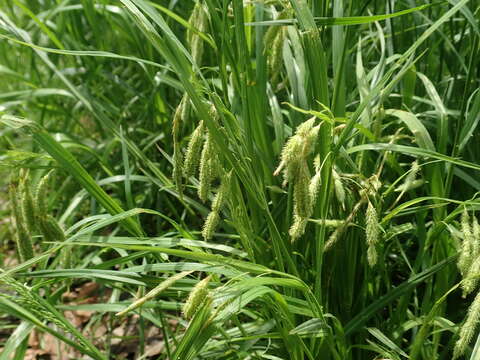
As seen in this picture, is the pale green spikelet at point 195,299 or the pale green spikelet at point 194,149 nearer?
the pale green spikelet at point 195,299

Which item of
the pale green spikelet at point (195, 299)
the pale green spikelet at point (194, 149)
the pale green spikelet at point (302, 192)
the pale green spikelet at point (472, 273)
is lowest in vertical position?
the pale green spikelet at point (472, 273)

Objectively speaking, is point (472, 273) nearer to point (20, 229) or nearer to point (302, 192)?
point (302, 192)

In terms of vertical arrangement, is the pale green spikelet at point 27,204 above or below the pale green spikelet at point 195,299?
above

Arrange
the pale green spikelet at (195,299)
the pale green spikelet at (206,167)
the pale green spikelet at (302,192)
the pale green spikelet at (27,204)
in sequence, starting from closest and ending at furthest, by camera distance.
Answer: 1. the pale green spikelet at (195,299)
2. the pale green spikelet at (302,192)
3. the pale green spikelet at (206,167)
4. the pale green spikelet at (27,204)

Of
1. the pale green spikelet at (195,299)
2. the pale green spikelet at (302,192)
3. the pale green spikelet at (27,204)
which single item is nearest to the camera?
the pale green spikelet at (195,299)

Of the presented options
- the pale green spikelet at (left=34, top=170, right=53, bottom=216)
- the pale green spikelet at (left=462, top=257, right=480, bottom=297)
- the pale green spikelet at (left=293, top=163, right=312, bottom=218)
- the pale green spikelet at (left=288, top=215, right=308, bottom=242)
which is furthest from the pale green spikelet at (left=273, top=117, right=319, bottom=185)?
the pale green spikelet at (left=34, top=170, right=53, bottom=216)

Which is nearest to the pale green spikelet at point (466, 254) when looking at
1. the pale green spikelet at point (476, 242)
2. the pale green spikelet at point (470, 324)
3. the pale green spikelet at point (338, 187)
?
the pale green spikelet at point (476, 242)

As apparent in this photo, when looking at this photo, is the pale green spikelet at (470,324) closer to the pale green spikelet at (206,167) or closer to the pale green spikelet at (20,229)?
the pale green spikelet at (206,167)

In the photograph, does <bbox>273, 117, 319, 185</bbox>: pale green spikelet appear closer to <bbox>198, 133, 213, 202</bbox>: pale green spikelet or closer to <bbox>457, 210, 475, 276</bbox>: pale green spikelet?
<bbox>198, 133, 213, 202</bbox>: pale green spikelet

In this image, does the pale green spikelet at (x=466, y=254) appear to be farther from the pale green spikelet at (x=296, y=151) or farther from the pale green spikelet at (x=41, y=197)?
the pale green spikelet at (x=41, y=197)
